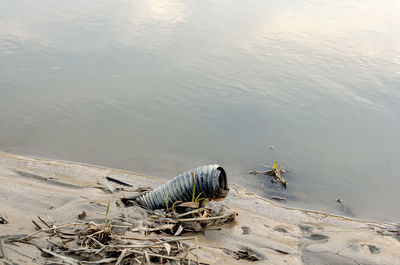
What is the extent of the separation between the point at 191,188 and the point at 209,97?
10.2 feet

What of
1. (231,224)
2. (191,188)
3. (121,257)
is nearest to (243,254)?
(231,224)

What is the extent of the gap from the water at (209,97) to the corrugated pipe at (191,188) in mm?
1244

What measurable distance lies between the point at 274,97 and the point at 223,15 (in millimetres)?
4467

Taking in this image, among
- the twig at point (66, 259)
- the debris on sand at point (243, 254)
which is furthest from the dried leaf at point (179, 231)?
the twig at point (66, 259)

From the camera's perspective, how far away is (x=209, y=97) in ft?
19.7

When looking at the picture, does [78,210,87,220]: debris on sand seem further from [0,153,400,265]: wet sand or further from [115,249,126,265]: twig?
[115,249,126,265]: twig

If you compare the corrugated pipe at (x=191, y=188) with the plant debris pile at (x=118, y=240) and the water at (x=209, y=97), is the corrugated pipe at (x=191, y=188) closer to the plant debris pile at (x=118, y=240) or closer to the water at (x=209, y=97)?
the plant debris pile at (x=118, y=240)

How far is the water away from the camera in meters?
4.66

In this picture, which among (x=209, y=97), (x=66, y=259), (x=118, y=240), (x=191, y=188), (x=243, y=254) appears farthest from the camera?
(x=209, y=97)

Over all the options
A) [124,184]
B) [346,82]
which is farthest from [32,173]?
[346,82]

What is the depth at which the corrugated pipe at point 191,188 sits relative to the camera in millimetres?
2982

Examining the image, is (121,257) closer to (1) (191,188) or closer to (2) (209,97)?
(1) (191,188)

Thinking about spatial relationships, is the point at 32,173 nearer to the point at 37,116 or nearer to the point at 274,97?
the point at 37,116

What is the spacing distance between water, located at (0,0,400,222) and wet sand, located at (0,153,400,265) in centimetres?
40
